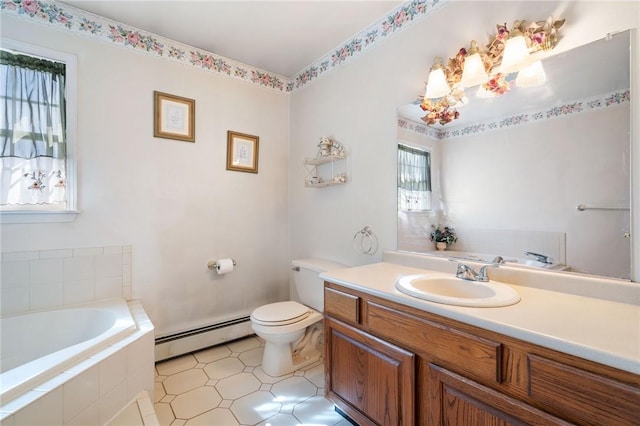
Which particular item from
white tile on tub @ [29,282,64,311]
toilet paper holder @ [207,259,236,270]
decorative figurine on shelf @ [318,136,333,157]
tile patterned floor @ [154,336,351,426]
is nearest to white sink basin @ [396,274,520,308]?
tile patterned floor @ [154,336,351,426]

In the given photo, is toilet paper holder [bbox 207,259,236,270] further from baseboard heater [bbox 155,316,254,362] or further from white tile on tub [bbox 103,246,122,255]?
white tile on tub [bbox 103,246,122,255]

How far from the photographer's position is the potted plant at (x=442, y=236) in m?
1.59

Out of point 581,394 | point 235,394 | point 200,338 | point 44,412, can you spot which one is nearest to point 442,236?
point 581,394

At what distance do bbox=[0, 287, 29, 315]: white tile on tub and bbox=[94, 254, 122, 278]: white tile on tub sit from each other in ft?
1.15

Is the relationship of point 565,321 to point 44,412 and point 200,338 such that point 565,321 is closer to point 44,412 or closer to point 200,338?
point 44,412

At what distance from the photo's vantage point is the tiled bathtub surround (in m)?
1.67

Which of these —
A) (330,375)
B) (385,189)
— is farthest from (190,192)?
(330,375)

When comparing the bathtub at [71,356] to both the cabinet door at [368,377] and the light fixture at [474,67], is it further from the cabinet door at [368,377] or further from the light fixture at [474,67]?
the light fixture at [474,67]

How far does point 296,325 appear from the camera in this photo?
75.5 inches

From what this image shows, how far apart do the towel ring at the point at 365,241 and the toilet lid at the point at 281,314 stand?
60 centimetres

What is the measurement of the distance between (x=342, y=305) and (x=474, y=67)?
1.36 metres

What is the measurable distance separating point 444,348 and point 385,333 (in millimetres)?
274

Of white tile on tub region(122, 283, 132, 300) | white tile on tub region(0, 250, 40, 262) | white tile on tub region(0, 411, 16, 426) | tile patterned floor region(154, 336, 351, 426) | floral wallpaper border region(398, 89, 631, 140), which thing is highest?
floral wallpaper border region(398, 89, 631, 140)

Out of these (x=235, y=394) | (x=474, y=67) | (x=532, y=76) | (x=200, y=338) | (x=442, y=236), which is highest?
(x=474, y=67)
